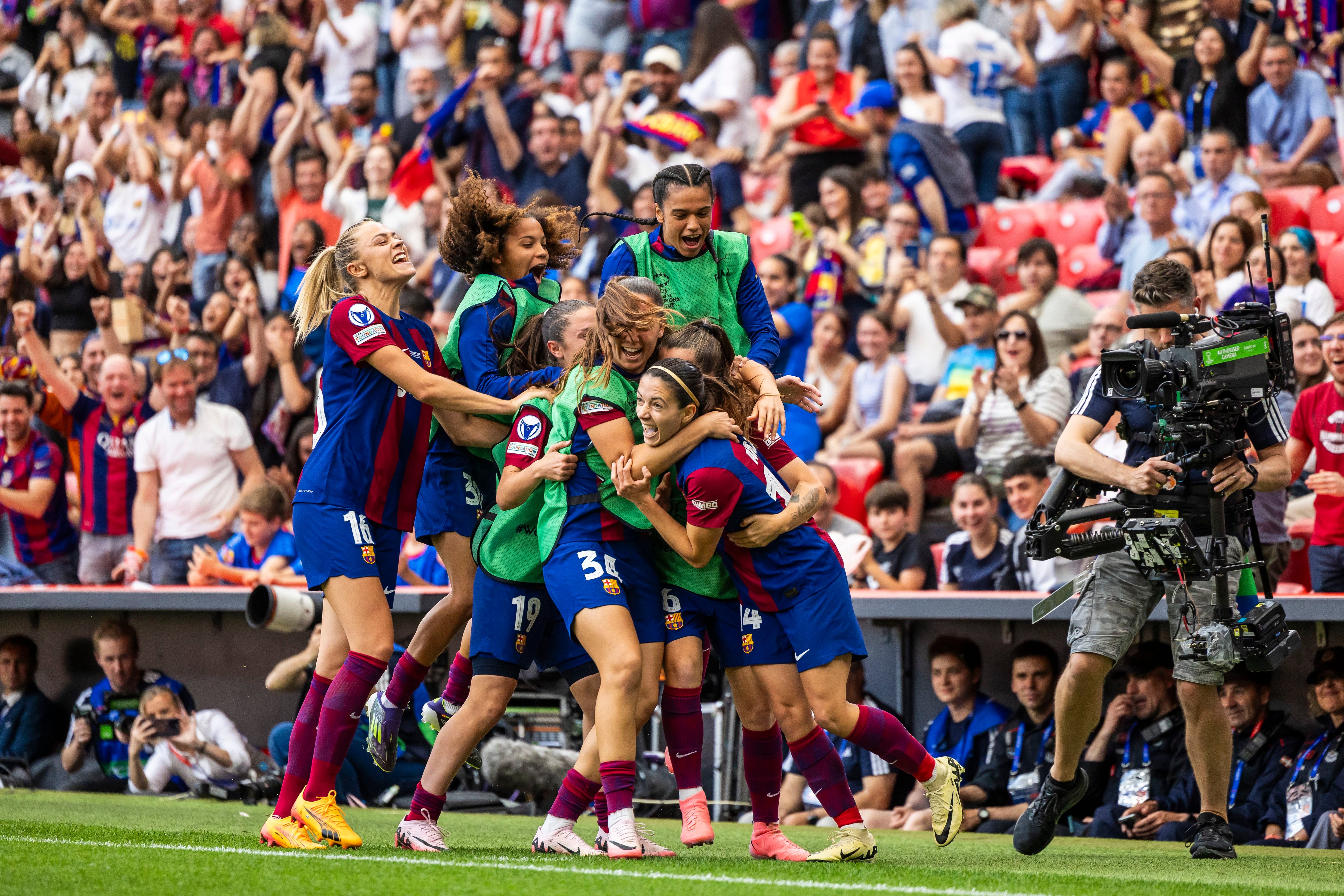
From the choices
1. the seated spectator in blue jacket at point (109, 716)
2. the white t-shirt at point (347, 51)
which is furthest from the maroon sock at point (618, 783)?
the white t-shirt at point (347, 51)

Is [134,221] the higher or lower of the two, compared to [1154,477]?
higher

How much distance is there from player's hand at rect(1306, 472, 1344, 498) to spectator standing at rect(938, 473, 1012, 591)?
1.59 meters

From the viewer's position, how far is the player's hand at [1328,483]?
24.1 feet

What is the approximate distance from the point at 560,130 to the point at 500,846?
8128 millimetres

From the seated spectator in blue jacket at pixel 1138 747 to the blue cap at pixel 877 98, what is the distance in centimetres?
621

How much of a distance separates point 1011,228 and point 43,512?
7423mm

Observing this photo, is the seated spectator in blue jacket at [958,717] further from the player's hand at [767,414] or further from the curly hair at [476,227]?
the curly hair at [476,227]

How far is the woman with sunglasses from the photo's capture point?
8.91 metres

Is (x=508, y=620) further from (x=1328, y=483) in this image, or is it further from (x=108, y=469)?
(x=108, y=469)

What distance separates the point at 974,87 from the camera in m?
12.2

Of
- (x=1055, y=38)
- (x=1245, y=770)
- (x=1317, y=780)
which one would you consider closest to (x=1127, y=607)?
(x=1317, y=780)

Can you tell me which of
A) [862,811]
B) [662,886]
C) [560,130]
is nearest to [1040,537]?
[662,886]

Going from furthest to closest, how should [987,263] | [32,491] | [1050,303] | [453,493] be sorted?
[987,263] → [32,491] → [1050,303] → [453,493]

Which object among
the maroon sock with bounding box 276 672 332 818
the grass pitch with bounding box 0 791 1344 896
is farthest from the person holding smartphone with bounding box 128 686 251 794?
the maroon sock with bounding box 276 672 332 818
